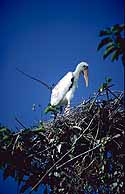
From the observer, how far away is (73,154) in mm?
1644

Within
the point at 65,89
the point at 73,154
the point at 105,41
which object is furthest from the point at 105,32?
the point at 65,89

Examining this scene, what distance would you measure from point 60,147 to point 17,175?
27 centimetres

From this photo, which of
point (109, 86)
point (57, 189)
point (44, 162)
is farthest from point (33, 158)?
point (109, 86)

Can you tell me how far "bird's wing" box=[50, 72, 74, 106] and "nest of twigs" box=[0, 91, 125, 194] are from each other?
1565 millimetres

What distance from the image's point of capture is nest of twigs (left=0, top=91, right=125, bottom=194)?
61.8 inches

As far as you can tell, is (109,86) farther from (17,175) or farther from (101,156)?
(17,175)

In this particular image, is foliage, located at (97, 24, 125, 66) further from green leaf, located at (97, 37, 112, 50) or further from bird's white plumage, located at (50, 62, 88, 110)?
bird's white plumage, located at (50, 62, 88, 110)

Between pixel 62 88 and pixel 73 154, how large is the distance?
1.71 m

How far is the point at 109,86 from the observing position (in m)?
1.69

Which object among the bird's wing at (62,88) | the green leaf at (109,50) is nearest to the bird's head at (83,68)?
the bird's wing at (62,88)

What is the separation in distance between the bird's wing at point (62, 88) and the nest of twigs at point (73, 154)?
1.56m

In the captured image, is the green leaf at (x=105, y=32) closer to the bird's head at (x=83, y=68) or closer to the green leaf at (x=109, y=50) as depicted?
the green leaf at (x=109, y=50)

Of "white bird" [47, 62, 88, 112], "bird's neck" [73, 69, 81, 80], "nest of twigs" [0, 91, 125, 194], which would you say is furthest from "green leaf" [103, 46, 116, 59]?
"bird's neck" [73, 69, 81, 80]

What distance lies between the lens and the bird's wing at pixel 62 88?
3277 mm
